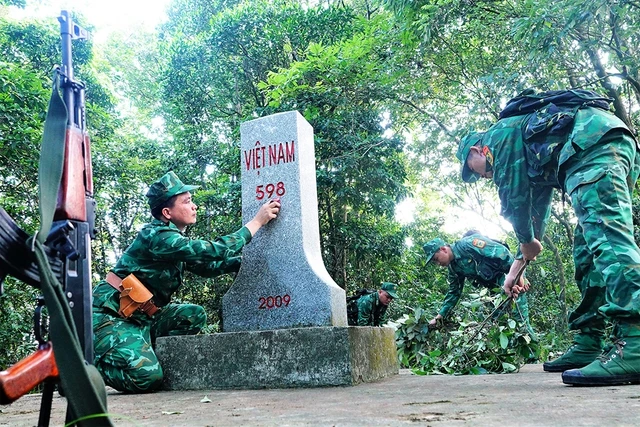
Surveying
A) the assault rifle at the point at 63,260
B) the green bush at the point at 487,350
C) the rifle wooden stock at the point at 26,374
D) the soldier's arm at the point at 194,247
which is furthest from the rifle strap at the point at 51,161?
the green bush at the point at 487,350

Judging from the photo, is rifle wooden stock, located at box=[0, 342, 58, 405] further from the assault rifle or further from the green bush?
the green bush

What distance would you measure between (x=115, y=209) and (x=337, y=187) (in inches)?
197

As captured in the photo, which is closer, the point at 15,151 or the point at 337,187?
the point at 15,151

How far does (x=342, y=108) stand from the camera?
374 inches

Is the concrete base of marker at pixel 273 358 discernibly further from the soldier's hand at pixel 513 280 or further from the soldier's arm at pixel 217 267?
the soldier's hand at pixel 513 280

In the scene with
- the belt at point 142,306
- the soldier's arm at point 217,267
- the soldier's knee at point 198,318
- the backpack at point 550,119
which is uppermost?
the backpack at point 550,119

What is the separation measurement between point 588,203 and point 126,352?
2.83 meters

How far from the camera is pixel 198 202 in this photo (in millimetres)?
9867

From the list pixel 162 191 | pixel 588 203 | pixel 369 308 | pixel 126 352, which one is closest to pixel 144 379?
pixel 126 352

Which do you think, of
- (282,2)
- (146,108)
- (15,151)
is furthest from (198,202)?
(146,108)

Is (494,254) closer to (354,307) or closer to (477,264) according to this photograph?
(477,264)

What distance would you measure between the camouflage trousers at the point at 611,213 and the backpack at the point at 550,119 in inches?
5.8

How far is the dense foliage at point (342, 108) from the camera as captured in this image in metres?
7.20

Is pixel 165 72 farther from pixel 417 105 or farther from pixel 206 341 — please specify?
pixel 206 341
